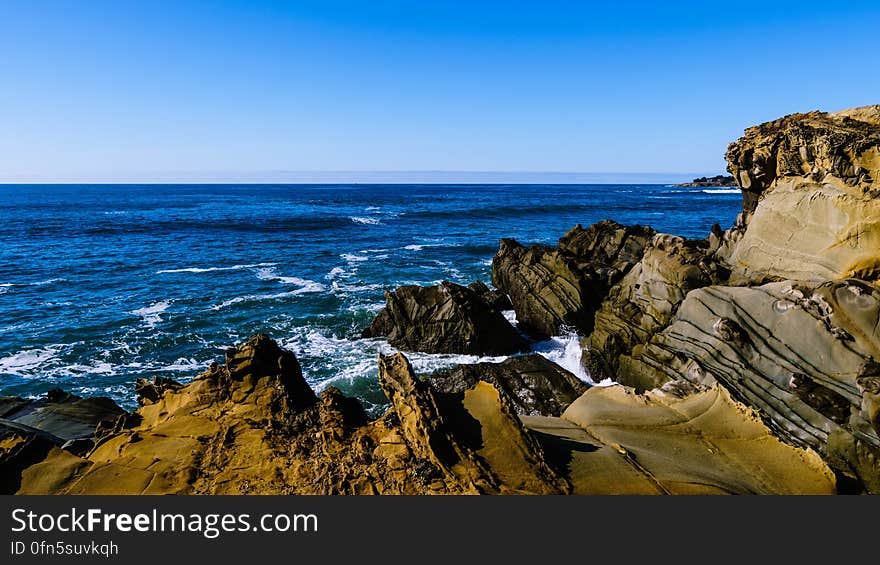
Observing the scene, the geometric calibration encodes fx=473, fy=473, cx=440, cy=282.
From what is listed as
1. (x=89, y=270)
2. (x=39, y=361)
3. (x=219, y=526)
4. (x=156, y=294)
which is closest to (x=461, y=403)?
(x=219, y=526)

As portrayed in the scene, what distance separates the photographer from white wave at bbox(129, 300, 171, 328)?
2092 centimetres

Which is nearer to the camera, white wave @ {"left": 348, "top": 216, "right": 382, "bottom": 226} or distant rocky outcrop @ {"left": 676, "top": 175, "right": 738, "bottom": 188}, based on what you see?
white wave @ {"left": 348, "top": 216, "right": 382, "bottom": 226}

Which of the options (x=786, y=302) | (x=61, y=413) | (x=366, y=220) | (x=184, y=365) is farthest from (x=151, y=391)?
(x=366, y=220)

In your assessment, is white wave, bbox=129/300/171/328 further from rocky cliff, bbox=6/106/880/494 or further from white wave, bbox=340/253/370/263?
white wave, bbox=340/253/370/263

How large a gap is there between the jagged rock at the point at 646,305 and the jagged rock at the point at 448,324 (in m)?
3.02

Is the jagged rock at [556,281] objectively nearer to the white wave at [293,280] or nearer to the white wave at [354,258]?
the white wave at [293,280]

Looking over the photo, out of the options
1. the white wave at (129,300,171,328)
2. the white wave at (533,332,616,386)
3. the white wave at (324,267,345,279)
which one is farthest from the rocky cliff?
the white wave at (324,267,345,279)

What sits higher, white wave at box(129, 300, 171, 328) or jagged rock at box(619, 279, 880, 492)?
jagged rock at box(619, 279, 880, 492)

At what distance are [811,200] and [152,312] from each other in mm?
26233

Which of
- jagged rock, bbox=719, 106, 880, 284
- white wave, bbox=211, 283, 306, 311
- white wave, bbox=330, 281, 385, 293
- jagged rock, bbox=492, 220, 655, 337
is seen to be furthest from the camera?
white wave, bbox=330, 281, 385, 293

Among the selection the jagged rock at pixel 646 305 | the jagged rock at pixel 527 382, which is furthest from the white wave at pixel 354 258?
the jagged rock at pixel 527 382

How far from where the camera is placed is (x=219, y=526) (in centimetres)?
407

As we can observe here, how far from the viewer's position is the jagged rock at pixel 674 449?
17.8 feet

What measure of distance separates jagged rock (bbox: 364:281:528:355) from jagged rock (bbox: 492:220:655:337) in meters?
1.76
